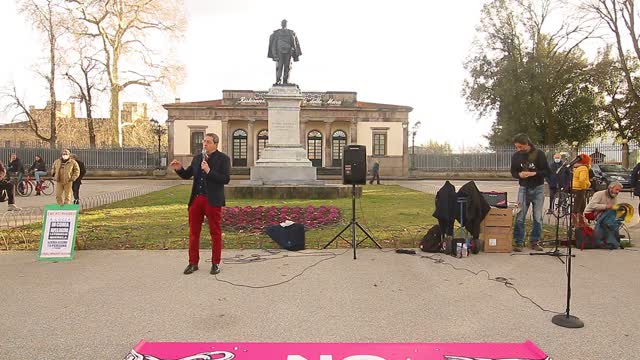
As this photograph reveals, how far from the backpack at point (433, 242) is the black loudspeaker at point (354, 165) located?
1445 millimetres

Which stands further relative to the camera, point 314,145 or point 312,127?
point 314,145

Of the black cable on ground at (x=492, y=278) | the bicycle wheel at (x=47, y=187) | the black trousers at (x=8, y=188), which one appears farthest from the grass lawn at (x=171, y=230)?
the bicycle wheel at (x=47, y=187)

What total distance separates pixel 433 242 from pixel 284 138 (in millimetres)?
11409

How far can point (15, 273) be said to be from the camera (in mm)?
6102

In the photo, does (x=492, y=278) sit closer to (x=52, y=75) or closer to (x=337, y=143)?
(x=337, y=143)

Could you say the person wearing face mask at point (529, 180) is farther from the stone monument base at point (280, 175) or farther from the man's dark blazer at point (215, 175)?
the stone monument base at point (280, 175)

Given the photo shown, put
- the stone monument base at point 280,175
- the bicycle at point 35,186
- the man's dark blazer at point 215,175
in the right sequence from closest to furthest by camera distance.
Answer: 1. the man's dark blazer at point 215,175
2. the stone monument base at point 280,175
3. the bicycle at point 35,186

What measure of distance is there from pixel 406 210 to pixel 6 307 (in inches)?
412

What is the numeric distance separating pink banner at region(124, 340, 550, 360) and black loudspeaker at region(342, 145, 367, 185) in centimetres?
407

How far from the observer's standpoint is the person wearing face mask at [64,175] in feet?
35.4

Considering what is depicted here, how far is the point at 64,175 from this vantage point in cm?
1078

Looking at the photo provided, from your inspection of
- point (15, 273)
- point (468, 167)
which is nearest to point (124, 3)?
point (468, 167)

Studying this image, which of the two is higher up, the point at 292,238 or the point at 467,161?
the point at 467,161

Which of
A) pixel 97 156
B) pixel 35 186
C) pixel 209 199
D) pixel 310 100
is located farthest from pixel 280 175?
pixel 97 156
